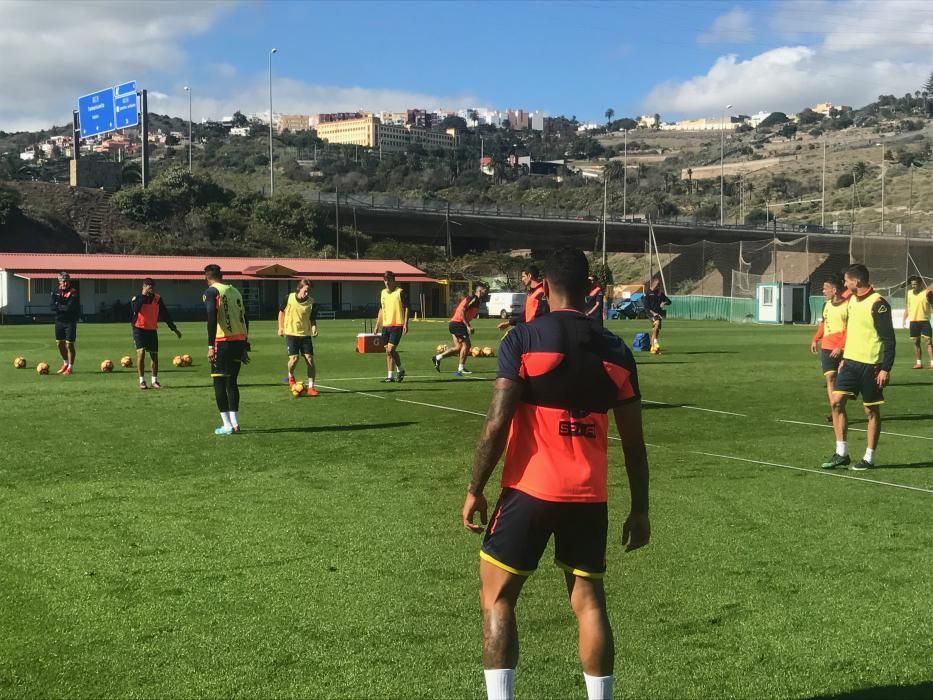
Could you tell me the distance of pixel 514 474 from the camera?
4.45 m

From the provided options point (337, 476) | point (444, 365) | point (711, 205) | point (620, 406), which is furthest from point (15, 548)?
point (711, 205)

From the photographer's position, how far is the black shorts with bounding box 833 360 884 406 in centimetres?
1066

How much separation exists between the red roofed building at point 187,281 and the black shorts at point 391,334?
45203mm

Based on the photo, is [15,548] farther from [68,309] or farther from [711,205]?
[711,205]

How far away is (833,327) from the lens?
41.3 feet

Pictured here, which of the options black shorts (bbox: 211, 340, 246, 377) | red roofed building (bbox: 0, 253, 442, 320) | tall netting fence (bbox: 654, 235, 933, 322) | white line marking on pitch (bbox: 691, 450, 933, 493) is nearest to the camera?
white line marking on pitch (bbox: 691, 450, 933, 493)

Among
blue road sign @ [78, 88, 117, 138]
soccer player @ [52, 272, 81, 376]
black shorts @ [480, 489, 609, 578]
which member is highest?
blue road sign @ [78, 88, 117, 138]

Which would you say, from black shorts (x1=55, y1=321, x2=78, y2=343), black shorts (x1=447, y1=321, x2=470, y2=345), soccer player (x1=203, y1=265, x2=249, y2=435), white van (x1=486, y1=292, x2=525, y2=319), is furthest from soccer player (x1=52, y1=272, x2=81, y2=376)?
white van (x1=486, y1=292, x2=525, y2=319)

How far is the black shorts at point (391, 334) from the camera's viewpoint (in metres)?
Answer: 19.6

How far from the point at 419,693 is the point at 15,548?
3.87 meters

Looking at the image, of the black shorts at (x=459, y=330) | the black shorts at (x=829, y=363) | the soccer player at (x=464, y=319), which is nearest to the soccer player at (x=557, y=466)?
the black shorts at (x=829, y=363)

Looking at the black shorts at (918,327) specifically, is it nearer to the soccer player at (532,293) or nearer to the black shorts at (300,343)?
the soccer player at (532,293)

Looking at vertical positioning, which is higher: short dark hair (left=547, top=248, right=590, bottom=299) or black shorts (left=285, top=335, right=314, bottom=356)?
short dark hair (left=547, top=248, right=590, bottom=299)

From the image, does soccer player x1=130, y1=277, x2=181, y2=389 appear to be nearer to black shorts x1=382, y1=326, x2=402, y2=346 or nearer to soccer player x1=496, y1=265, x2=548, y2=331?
black shorts x1=382, y1=326, x2=402, y2=346
